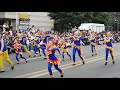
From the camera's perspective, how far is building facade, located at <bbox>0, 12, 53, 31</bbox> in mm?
41781

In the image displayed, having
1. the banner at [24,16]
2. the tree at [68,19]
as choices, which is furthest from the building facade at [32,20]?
the tree at [68,19]

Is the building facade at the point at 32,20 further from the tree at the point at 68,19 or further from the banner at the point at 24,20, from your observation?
the tree at the point at 68,19

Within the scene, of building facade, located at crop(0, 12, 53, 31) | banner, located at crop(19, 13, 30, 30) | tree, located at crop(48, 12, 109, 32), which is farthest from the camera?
tree, located at crop(48, 12, 109, 32)

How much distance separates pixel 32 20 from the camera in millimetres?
47250

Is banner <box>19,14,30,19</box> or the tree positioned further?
the tree

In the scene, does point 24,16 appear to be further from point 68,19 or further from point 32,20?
point 68,19

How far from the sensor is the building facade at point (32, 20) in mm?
41781

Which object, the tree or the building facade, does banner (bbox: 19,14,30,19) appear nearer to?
the building facade

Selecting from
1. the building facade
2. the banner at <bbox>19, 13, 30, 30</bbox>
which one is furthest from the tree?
the banner at <bbox>19, 13, 30, 30</bbox>

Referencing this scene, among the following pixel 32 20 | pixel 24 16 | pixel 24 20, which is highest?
pixel 24 16

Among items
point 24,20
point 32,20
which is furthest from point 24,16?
point 32,20

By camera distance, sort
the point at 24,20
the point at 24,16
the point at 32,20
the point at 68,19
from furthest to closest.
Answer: the point at 32,20 → the point at 68,19 → the point at 24,20 → the point at 24,16
